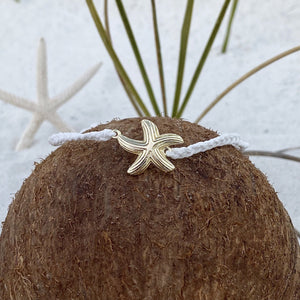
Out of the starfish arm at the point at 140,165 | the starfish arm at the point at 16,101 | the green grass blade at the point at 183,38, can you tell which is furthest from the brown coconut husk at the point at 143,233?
the starfish arm at the point at 16,101

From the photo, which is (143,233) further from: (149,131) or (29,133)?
(29,133)

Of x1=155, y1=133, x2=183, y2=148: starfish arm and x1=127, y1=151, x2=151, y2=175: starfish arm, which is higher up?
x1=155, y1=133, x2=183, y2=148: starfish arm

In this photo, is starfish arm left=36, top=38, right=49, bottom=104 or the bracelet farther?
starfish arm left=36, top=38, right=49, bottom=104

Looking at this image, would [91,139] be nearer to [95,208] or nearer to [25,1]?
[95,208]

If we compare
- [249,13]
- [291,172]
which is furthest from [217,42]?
[291,172]

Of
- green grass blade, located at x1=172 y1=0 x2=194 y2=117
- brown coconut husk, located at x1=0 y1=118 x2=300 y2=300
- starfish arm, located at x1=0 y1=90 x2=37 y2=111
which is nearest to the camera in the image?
brown coconut husk, located at x1=0 y1=118 x2=300 y2=300

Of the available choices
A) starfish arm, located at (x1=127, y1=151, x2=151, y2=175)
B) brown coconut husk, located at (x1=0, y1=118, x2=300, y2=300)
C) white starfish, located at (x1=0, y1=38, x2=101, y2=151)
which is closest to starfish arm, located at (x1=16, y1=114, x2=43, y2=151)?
white starfish, located at (x1=0, y1=38, x2=101, y2=151)

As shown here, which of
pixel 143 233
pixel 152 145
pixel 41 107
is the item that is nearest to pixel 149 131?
pixel 152 145

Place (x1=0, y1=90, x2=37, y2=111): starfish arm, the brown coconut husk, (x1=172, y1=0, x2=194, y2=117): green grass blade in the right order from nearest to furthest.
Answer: the brown coconut husk → (x1=172, y1=0, x2=194, y2=117): green grass blade → (x1=0, y1=90, x2=37, y2=111): starfish arm

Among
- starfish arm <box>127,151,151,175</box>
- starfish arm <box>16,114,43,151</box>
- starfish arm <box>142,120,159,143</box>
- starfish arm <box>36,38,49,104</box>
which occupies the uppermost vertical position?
starfish arm <box>36,38,49,104</box>

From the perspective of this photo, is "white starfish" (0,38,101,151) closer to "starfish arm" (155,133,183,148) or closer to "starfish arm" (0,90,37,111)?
"starfish arm" (0,90,37,111)
